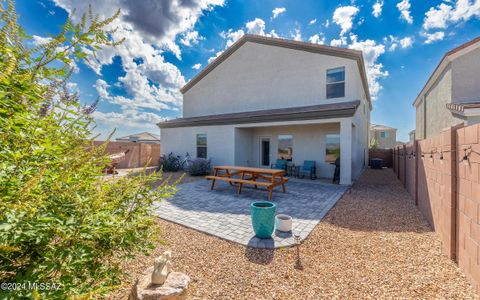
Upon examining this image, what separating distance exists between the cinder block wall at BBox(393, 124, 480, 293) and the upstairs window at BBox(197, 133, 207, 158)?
11.5m

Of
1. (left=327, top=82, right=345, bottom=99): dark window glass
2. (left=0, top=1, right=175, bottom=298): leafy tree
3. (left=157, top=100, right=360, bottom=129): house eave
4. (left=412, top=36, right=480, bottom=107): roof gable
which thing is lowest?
(left=0, top=1, right=175, bottom=298): leafy tree

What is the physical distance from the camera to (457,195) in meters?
3.27

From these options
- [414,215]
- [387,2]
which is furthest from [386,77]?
[414,215]

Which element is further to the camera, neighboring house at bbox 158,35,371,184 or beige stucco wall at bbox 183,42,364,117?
beige stucco wall at bbox 183,42,364,117

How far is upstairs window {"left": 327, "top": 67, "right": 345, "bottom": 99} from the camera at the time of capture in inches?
411

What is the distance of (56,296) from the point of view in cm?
113

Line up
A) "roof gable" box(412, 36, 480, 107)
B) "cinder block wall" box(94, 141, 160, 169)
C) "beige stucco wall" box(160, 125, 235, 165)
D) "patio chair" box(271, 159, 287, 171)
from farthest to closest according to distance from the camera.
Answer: "cinder block wall" box(94, 141, 160, 169) → "beige stucco wall" box(160, 125, 235, 165) → "patio chair" box(271, 159, 287, 171) → "roof gable" box(412, 36, 480, 107)

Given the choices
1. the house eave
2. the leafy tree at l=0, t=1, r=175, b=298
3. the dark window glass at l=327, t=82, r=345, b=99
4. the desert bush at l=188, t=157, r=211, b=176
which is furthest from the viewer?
the desert bush at l=188, t=157, r=211, b=176

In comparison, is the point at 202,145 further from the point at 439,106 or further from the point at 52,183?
the point at 439,106

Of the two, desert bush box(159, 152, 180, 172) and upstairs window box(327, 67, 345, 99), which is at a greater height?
upstairs window box(327, 67, 345, 99)

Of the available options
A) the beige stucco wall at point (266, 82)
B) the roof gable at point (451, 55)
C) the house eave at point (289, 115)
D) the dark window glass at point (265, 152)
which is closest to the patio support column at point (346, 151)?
the house eave at point (289, 115)

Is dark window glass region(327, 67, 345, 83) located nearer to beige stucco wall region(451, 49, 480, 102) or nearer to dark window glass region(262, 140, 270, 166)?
dark window glass region(262, 140, 270, 166)

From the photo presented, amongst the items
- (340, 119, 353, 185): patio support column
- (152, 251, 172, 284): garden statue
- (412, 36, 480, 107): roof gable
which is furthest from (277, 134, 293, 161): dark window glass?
(152, 251, 172, 284): garden statue

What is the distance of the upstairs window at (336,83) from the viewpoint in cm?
1043
